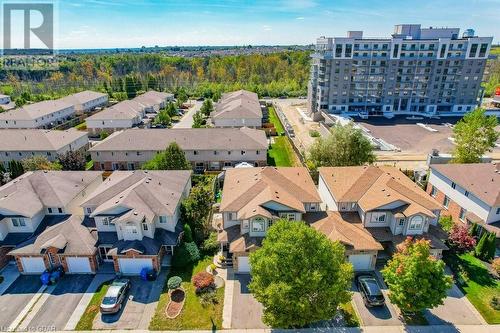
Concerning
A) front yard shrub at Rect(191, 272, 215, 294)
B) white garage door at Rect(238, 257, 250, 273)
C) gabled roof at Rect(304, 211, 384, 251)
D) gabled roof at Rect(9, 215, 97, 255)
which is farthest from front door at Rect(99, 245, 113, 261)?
gabled roof at Rect(304, 211, 384, 251)

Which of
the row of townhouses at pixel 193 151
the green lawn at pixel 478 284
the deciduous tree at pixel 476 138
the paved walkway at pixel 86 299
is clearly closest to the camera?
the paved walkway at pixel 86 299

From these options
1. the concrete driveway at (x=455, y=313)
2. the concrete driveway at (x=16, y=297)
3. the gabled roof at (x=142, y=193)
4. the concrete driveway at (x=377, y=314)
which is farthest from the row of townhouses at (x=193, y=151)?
the concrete driveway at (x=455, y=313)

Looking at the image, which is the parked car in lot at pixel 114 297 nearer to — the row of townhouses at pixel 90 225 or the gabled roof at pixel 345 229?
the row of townhouses at pixel 90 225

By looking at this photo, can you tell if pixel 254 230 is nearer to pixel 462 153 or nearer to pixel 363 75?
pixel 462 153

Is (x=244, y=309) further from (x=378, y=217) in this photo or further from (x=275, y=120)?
(x=275, y=120)

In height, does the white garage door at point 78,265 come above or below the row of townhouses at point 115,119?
below

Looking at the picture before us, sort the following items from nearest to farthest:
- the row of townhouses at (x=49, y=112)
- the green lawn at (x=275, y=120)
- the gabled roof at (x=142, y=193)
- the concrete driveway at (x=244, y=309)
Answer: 1. the concrete driveway at (x=244, y=309)
2. the gabled roof at (x=142, y=193)
3. the row of townhouses at (x=49, y=112)
4. the green lawn at (x=275, y=120)

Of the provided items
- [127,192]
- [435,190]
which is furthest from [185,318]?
[435,190]
